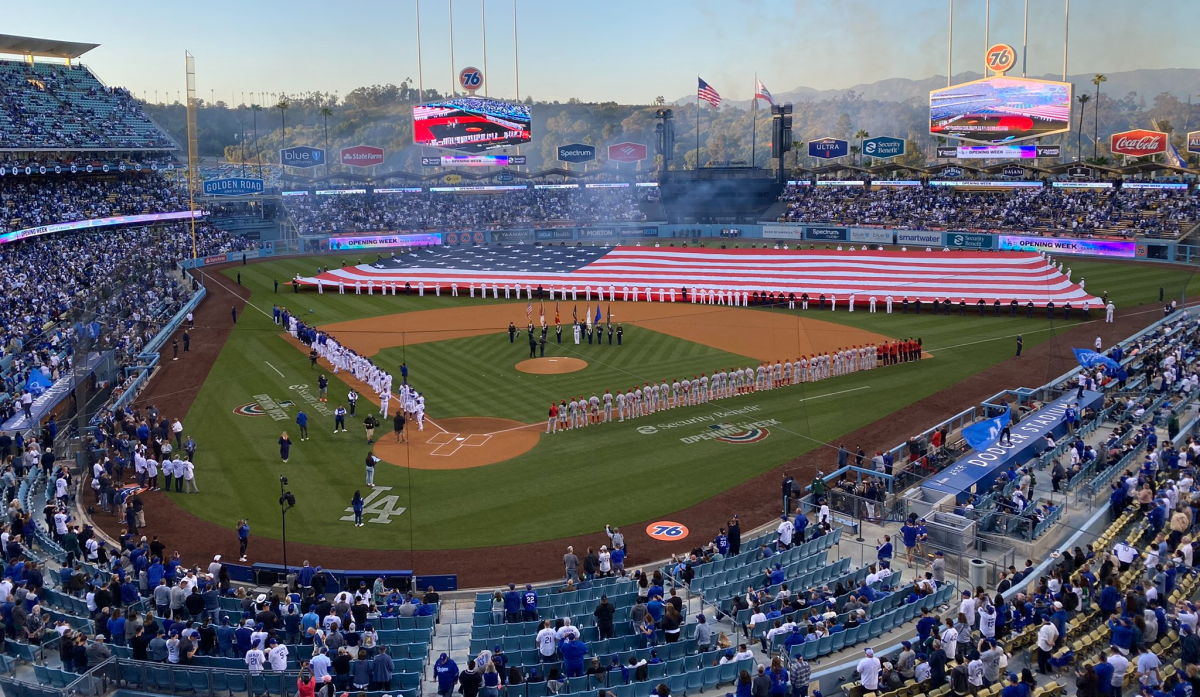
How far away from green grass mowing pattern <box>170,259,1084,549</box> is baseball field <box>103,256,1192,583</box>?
8cm

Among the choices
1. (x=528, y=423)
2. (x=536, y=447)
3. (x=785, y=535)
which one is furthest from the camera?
(x=528, y=423)

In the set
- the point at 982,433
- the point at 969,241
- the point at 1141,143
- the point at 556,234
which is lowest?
the point at 982,433

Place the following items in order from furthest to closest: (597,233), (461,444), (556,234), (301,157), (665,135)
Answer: (665,135) → (301,157) → (597,233) → (556,234) → (461,444)

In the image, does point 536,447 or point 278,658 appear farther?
point 536,447

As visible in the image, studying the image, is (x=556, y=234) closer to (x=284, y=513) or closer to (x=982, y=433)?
(x=982, y=433)

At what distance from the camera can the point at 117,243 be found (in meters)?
62.6

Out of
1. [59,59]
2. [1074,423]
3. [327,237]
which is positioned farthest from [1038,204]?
[59,59]

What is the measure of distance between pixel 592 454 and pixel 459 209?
218ft

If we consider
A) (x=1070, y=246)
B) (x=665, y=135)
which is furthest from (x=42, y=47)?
(x=1070, y=246)

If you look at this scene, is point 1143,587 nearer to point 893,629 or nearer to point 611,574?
point 893,629

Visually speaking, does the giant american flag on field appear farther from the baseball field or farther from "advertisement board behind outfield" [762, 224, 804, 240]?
"advertisement board behind outfield" [762, 224, 804, 240]

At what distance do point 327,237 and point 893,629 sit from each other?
72983 mm

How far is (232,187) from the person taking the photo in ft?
253

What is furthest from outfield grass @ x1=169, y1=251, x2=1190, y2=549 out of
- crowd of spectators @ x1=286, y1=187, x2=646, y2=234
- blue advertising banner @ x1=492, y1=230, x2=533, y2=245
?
crowd of spectators @ x1=286, y1=187, x2=646, y2=234
